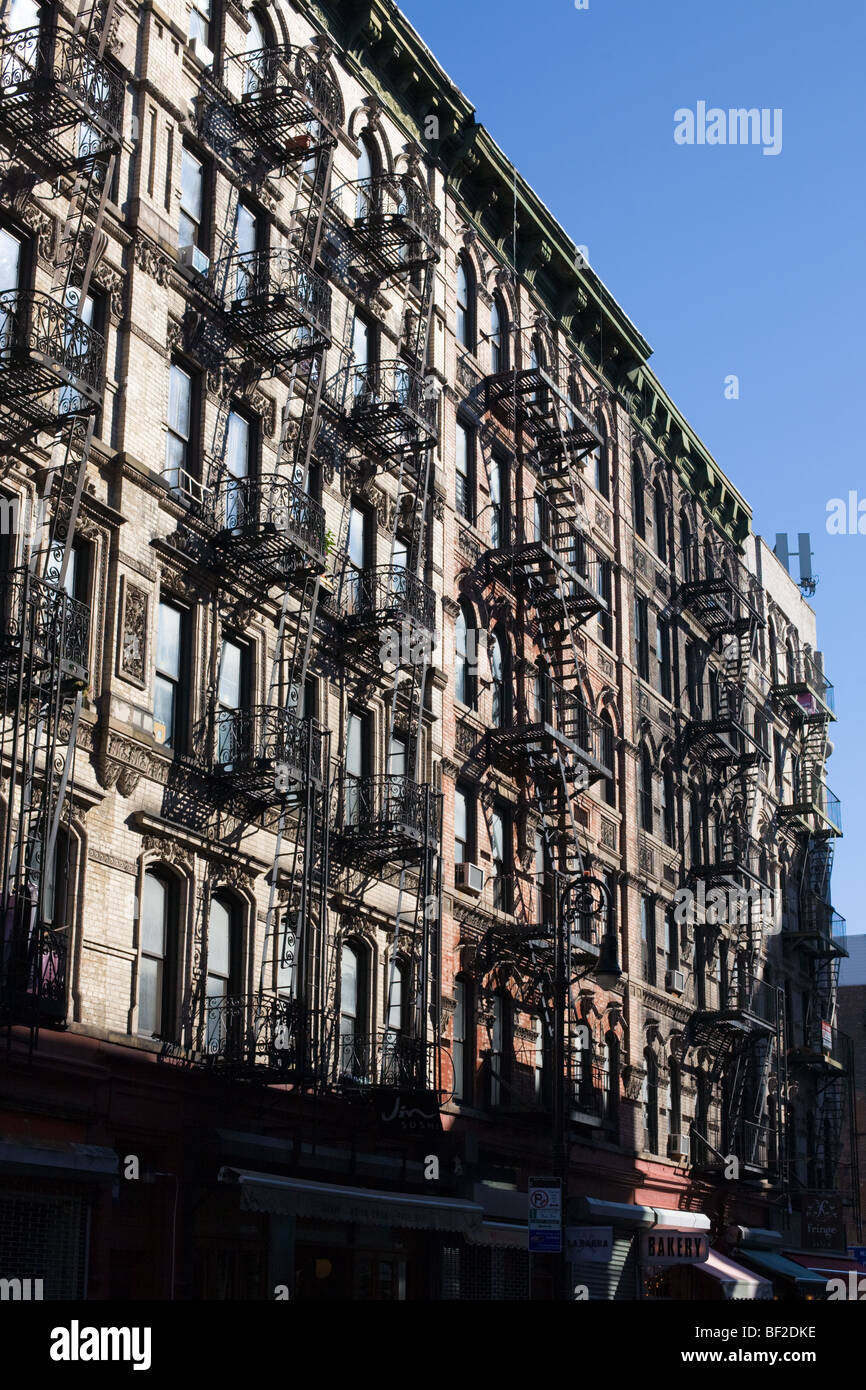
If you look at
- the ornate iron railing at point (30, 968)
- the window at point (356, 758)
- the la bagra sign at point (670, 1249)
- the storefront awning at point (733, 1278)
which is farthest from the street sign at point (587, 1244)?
the storefront awning at point (733, 1278)

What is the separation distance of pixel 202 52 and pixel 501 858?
17121 mm

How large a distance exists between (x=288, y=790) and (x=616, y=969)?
617 centimetres

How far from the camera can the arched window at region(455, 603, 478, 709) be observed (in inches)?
1363

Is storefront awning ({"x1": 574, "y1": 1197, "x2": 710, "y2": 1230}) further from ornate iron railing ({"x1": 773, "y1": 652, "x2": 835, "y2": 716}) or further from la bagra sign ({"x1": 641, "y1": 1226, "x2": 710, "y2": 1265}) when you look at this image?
ornate iron railing ({"x1": 773, "y1": 652, "x2": 835, "y2": 716})

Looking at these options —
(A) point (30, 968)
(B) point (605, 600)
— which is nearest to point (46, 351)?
(A) point (30, 968)

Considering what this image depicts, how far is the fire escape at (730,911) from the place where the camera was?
46281 mm

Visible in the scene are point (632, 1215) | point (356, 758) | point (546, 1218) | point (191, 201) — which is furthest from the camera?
point (632, 1215)

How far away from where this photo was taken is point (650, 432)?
4972cm

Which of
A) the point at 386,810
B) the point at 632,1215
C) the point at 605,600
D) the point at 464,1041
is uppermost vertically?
the point at 605,600

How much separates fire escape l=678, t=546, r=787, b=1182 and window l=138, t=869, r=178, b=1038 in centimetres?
2420

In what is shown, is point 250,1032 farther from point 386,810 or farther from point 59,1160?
point 386,810

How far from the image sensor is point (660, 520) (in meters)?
50.2

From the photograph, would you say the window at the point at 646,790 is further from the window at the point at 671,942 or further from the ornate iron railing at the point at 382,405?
the ornate iron railing at the point at 382,405

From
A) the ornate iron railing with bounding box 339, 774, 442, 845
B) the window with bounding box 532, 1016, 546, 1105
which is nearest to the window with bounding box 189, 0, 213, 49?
the ornate iron railing with bounding box 339, 774, 442, 845
